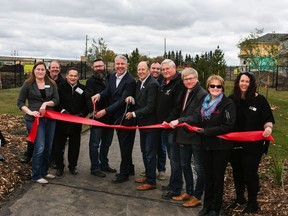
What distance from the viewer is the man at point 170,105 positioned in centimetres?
521

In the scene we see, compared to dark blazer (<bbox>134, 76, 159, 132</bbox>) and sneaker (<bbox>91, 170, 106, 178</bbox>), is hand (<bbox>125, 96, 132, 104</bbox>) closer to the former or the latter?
dark blazer (<bbox>134, 76, 159, 132</bbox>)

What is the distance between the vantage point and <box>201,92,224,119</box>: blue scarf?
448 cm

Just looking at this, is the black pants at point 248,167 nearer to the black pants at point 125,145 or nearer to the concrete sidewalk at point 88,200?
the concrete sidewalk at point 88,200

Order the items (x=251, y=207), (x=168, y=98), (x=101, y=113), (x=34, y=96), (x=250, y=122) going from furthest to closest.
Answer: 1. (x=101, y=113)
2. (x=34, y=96)
3. (x=168, y=98)
4. (x=251, y=207)
5. (x=250, y=122)

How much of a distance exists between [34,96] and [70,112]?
2.47 feet

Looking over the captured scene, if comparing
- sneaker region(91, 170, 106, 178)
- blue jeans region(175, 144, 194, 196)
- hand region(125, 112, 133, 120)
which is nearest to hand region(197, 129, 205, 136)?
blue jeans region(175, 144, 194, 196)

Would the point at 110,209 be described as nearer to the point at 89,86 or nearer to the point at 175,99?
the point at 175,99

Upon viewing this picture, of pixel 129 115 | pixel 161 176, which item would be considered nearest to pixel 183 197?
pixel 161 176

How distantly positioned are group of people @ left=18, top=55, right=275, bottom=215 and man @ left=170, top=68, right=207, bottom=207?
0.01 metres

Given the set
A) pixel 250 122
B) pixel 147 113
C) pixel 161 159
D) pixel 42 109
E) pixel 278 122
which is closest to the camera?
pixel 250 122

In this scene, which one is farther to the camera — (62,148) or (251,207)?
(62,148)

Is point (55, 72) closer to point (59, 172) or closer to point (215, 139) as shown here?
point (59, 172)

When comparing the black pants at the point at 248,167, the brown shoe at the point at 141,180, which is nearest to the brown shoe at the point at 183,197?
the black pants at the point at 248,167

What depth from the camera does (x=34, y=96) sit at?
574 centimetres
